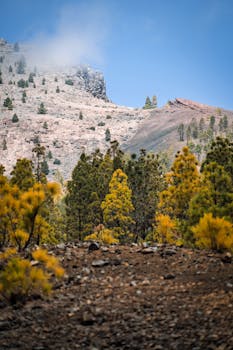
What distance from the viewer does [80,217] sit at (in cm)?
3159

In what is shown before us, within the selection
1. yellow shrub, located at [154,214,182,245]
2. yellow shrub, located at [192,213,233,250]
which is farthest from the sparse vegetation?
yellow shrub, located at [192,213,233,250]

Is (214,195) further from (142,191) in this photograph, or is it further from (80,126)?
(80,126)

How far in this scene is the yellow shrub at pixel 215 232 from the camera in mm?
12109

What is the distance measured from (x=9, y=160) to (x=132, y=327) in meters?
114

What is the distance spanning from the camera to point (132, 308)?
8609mm

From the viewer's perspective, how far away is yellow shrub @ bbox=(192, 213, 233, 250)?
12.1m

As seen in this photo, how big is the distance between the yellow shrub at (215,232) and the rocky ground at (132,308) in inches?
24.6

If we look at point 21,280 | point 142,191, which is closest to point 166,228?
point 21,280

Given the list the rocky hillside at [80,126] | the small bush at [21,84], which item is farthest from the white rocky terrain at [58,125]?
the small bush at [21,84]

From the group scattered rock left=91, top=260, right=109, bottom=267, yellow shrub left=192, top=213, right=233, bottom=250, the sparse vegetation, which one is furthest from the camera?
A: the sparse vegetation

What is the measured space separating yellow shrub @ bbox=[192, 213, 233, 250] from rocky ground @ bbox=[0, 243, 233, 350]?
62 centimetres

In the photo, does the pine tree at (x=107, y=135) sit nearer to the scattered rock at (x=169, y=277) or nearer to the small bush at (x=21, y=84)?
the small bush at (x=21, y=84)

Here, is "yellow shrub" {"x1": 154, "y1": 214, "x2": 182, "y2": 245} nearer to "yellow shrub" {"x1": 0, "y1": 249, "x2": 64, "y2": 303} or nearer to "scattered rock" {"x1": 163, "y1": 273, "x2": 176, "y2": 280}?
"scattered rock" {"x1": 163, "y1": 273, "x2": 176, "y2": 280}

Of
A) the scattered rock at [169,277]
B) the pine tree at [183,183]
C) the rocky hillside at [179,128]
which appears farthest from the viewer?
the rocky hillside at [179,128]
